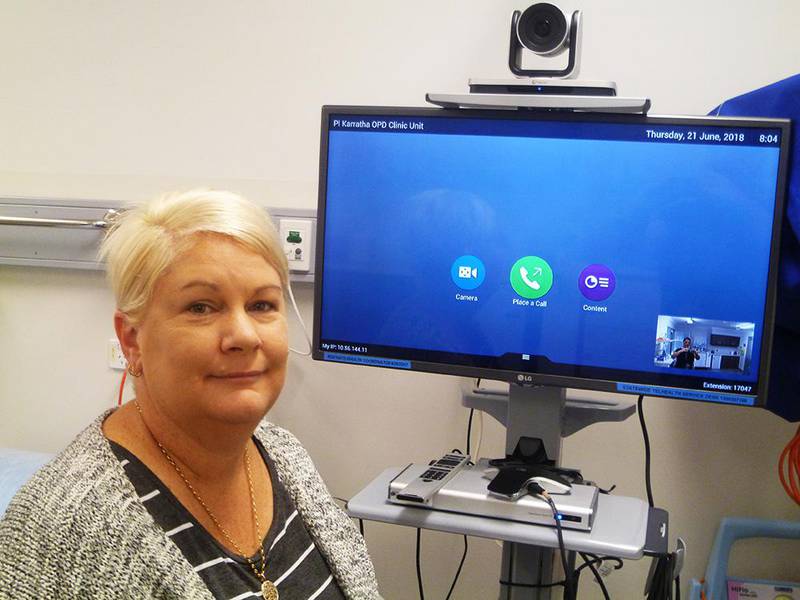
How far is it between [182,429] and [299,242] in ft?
2.72

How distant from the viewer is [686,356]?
145cm

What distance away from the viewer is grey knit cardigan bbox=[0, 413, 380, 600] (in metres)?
1.00

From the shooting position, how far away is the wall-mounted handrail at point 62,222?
6.73 feet

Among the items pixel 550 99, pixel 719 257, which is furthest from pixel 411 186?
pixel 719 257

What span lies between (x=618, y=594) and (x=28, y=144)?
179 cm

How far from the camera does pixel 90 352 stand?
2164mm

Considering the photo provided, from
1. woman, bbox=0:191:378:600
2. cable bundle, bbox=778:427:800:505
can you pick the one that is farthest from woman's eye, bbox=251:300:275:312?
cable bundle, bbox=778:427:800:505

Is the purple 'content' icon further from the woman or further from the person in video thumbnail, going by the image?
the woman

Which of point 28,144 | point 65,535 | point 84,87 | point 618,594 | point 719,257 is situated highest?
point 84,87

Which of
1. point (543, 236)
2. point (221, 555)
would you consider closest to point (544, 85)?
point (543, 236)

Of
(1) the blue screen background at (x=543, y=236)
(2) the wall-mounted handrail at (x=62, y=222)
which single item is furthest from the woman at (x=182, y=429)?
(2) the wall-mounted handrail at (x=62, y=222)

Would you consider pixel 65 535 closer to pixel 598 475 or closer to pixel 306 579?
pixel 306 579

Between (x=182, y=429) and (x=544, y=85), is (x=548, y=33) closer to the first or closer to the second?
(x=544, y=85)

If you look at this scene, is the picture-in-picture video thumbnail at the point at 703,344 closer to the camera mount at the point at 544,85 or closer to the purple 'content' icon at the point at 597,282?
the purple 'content' icon at the point at 597,282
